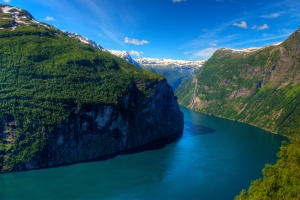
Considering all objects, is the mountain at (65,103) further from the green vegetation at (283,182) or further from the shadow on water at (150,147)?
the green vegetation at (283,182)

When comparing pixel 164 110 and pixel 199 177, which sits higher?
pixel 164 110

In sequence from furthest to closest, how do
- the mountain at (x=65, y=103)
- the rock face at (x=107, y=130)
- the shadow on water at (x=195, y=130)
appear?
the shadow on water at (x=195, y=130)
the rock face at (x=107, y=130)
the mountain at (x=65, y=103)

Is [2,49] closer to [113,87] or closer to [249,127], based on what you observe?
[113,87]

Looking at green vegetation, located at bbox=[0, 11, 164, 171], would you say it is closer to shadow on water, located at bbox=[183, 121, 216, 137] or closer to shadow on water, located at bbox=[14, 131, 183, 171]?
shadow on water, located at bbox=[14, 131, 183, 171]

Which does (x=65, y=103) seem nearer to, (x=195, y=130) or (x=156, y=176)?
(x=156, y=176)

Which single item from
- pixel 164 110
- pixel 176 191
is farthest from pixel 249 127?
pixel 176 191

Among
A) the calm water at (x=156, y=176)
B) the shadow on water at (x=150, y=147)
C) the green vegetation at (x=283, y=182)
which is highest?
the green vegetation at (x=283, y=182)

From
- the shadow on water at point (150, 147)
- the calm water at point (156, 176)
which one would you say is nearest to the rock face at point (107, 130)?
the shadow on water at point (150, 147)
